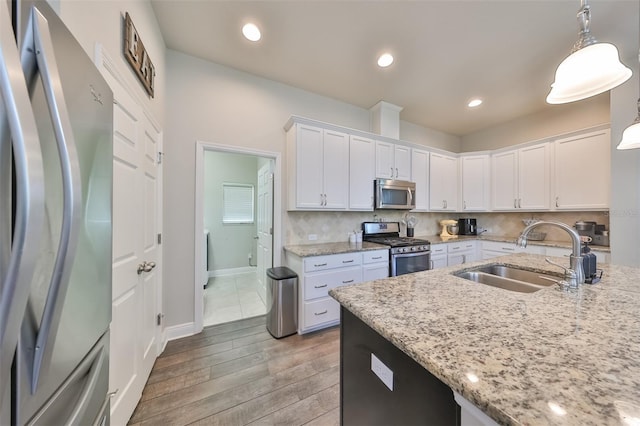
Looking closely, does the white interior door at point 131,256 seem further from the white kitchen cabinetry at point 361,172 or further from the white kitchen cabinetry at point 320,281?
the white kitchen cabinetry at point 361,172

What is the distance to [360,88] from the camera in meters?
3.00

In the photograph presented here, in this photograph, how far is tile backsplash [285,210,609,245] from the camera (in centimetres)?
301

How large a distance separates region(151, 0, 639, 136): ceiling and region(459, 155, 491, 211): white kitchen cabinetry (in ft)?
3.70

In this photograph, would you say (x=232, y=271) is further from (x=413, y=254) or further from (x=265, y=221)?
(x=413, y=254)

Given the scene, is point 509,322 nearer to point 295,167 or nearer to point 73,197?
point 73,197

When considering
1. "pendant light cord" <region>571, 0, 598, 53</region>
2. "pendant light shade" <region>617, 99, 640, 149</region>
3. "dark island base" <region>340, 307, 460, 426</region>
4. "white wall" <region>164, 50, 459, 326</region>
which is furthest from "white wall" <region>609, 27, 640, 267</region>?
"white wall" <region>164, 50, 459, 326</region>

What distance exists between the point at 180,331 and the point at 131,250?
1440 millimetres

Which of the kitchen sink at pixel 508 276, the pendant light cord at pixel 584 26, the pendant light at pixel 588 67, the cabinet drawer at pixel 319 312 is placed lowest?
the cabinet drawer at pixel 319 312

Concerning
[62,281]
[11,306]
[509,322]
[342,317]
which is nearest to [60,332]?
[62,281]

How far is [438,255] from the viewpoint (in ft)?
11.1

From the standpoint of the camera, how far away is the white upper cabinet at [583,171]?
2809 mm

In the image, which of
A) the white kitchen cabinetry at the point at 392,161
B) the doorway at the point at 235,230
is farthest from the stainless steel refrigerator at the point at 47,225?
the white kitchen cabinetry at the point at 392,161

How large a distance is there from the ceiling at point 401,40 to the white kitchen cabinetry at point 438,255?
88.4 inches

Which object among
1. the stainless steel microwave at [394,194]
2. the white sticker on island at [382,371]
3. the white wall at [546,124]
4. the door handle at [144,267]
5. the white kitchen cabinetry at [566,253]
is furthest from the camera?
the stainless steel microwave at [394,194]
